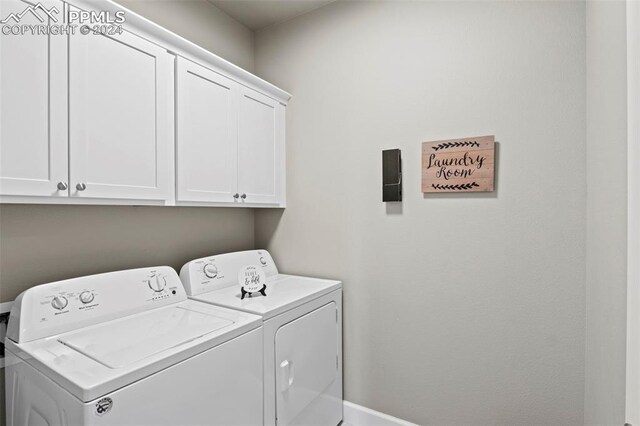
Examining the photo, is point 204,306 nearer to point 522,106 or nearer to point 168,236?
point 168,236

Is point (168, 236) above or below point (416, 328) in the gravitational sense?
above

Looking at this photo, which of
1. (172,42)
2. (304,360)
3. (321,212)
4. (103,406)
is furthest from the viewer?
(321,212)

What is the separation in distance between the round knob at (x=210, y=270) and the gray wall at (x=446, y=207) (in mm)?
600

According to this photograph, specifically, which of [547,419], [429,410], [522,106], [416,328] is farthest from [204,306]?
[522,106]

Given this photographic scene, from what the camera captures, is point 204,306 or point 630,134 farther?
point 204,306

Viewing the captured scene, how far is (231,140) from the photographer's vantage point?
6.34 feet

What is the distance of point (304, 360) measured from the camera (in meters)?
1.74

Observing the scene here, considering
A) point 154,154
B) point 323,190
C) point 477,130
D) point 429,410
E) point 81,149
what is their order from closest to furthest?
point 81,149 → point 154,154 → point 477,130 → point 429,410 → point 323,190

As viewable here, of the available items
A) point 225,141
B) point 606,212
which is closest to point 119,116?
point 225,141

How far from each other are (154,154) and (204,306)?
30.5 inches

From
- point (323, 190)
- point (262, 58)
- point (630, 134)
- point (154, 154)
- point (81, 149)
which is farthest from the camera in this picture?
point (262, 58)

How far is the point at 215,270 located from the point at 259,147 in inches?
32.9

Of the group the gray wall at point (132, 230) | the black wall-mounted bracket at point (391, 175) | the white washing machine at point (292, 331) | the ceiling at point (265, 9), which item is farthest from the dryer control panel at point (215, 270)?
the ceiling at point (265, 9)

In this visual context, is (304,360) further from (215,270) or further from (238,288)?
(215,270)
